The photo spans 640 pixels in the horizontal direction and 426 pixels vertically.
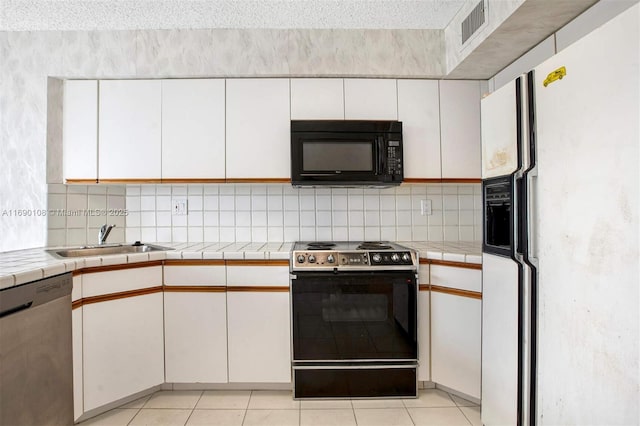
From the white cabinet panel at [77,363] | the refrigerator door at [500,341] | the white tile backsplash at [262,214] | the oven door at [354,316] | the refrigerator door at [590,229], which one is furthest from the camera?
the white tile backsplash at [262,214]

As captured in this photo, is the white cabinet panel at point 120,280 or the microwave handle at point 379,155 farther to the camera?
the microwave handle at point 379,155

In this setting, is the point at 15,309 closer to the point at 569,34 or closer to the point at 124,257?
the point at 124,257

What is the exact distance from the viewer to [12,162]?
2.20 meters

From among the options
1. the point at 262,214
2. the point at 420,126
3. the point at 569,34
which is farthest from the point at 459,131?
the point at 262,214

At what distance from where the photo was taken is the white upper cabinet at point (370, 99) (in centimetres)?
228

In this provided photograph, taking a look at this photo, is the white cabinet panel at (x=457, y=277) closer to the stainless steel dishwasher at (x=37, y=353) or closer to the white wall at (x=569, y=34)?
the white wall at (x=569, y=34)

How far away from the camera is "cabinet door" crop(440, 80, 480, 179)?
7.60 feet

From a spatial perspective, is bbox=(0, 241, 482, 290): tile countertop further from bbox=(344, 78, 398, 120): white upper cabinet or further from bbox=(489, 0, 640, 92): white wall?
bbox=(489, 0, 640, 92): white wall

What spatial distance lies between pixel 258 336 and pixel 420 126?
1.73m

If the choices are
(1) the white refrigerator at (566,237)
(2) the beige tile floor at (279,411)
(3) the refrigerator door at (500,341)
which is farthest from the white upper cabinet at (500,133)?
(2) the beige tile floor at (279,411)

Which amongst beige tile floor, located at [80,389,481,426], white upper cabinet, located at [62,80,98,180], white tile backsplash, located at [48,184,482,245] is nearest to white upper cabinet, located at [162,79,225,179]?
white tile backsplash, located at [48,184,482,245]

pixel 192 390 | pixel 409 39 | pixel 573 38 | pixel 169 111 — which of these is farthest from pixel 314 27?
pixel 192 390

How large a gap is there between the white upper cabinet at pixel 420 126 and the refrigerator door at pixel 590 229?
1064mm

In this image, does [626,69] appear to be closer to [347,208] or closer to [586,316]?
[586,316]
